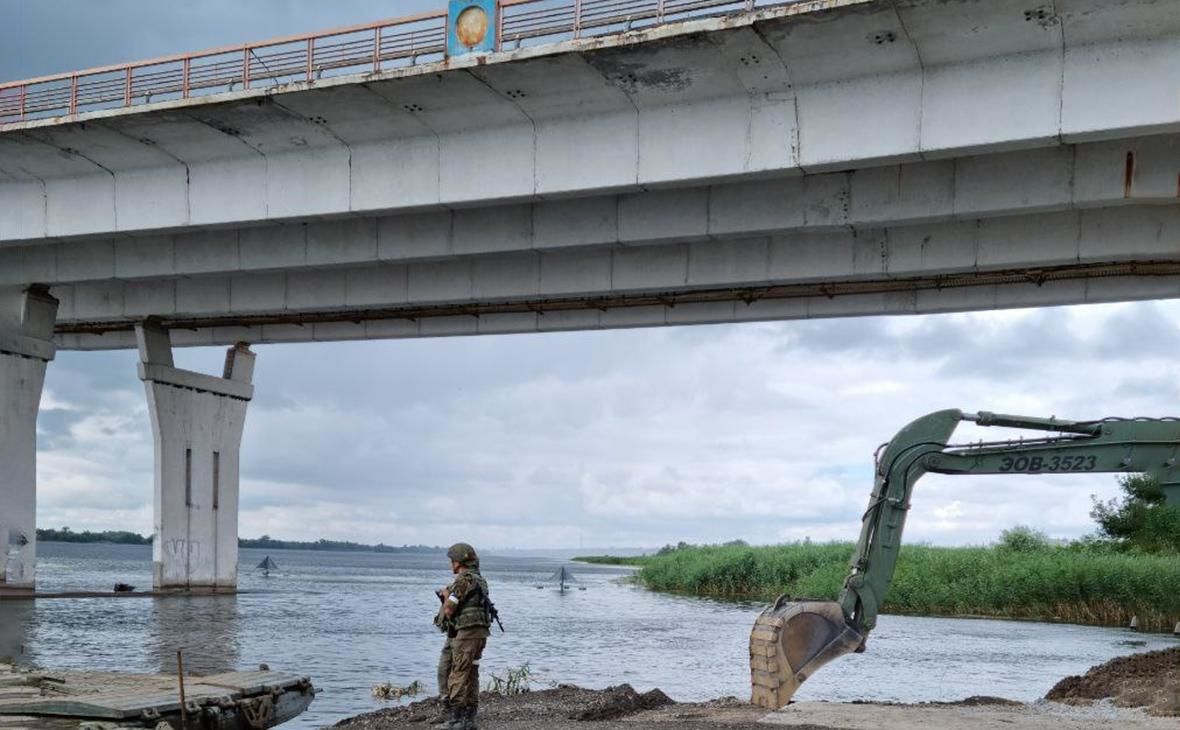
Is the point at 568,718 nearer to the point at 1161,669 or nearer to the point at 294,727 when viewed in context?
the point at 294,727

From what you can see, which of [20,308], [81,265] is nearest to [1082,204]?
[81,265]

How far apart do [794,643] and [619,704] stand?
2.68 meters

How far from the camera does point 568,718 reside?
14977 mm

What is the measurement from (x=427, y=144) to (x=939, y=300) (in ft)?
44.1

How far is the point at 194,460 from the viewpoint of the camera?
143 ft

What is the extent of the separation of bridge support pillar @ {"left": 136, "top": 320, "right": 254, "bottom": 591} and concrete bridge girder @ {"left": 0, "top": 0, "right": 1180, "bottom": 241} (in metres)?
14.1

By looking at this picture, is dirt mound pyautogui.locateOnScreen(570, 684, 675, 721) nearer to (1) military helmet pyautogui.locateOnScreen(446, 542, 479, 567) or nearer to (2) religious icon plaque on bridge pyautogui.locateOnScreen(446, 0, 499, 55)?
(1) military helmet pyautogui.locateOnScreen(446, 542, 479, 567)

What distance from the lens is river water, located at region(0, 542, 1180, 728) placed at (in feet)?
72.5

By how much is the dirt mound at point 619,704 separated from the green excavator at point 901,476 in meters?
1.88

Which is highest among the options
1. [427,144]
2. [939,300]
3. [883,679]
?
[427,144]

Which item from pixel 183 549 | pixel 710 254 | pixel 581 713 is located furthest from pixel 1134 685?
pixel 183 549

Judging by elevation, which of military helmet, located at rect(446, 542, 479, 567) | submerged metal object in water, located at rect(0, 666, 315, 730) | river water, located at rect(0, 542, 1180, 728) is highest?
military helmet, located at rect(446, 542, 479, 567)

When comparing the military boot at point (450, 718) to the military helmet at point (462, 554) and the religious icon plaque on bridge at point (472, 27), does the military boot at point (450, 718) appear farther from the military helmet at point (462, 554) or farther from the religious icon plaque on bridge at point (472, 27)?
the religious icon plaque on bridge at point (472, 27)

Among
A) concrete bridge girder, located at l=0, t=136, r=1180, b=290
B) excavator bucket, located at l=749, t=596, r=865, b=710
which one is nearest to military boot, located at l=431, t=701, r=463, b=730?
excavator bucket, located at l=749, t=596, r=865, b=710
